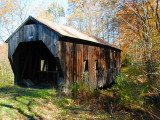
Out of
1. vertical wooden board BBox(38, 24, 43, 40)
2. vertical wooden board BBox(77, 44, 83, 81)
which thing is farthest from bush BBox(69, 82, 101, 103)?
vertical wooden board BBox(38, 24, 43, 40)

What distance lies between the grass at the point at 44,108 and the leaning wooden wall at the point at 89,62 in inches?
50.2

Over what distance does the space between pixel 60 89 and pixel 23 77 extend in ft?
14.2

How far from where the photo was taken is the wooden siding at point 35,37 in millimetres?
7733

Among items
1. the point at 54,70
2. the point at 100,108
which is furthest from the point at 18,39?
the point at 100,108

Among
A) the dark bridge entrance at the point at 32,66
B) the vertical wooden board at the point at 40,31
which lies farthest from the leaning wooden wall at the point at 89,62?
the dark bridge entrance at the point at 32,66

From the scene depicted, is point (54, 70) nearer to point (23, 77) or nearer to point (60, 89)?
point (23, 77)

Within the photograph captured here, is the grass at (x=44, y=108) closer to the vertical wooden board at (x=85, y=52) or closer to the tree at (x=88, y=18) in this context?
the vertical wooden board at (x=85, y=52)

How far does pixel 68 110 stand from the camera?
6.43 meters

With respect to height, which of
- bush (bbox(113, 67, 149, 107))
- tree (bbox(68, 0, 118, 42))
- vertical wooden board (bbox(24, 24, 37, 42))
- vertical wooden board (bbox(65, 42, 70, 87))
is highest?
tree (bbox(68, 0, 118, 42))

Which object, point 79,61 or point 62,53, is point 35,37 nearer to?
point 62,53

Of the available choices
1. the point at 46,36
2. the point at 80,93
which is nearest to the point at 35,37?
the point at 46,36

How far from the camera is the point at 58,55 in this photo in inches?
297

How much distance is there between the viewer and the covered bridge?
7.89 metres

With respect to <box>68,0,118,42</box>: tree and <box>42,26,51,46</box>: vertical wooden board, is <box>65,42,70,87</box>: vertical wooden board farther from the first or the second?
<box>68,0,118,42</box>: tree
